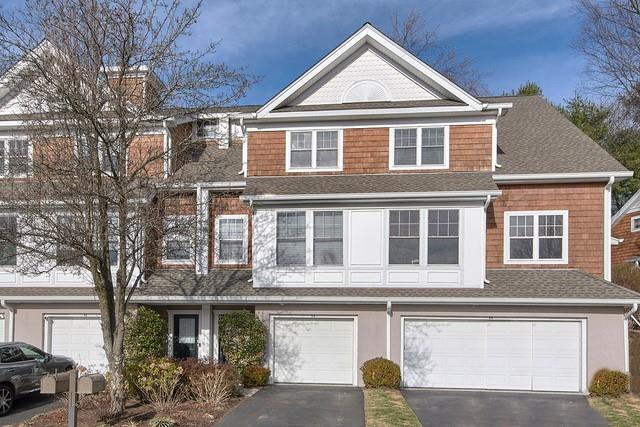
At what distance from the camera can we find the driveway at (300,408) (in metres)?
11.7

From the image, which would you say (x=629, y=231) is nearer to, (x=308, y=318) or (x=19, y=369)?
(x=308, y=318)

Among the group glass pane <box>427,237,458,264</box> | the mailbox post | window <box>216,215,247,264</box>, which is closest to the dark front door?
window <box>216,215,247,264</box>

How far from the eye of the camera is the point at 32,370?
13.5 meters

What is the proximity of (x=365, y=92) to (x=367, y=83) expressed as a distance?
0.28 meters

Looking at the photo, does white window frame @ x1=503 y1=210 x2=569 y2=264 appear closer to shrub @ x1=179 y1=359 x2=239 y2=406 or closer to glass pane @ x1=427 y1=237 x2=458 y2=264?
glass pane @ x1=427 y1=237 x2=458 y2=264

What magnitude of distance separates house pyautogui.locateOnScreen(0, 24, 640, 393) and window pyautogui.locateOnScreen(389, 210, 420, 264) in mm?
39

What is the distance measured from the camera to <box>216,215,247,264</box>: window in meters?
17.5

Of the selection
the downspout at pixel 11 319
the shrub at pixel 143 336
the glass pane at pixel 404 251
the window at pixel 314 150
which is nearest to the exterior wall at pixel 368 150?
the window at pixel 314 150

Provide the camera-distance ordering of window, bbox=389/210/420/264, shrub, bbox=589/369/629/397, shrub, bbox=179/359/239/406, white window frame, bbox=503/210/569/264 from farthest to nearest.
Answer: white window frame, bbox=503/210/569/264 < window, bbox=389/210/420/264 < shrub, bbox=589/369/629/397 < shrub, bbox=179/359/239/406

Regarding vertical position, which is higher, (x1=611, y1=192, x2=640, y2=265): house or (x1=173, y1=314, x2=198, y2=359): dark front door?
(x1=611, y1=192, x2=640, y2=265): house

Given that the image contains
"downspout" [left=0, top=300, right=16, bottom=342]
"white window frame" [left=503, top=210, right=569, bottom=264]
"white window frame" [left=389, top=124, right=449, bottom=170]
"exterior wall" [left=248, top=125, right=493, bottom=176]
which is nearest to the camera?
"white window frame" [left=503, top=210, right=569, bottom=264]

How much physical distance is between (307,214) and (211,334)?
4674 millimetres

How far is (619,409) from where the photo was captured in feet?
42.8

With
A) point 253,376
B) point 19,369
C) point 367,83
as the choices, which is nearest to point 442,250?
point 367,83
